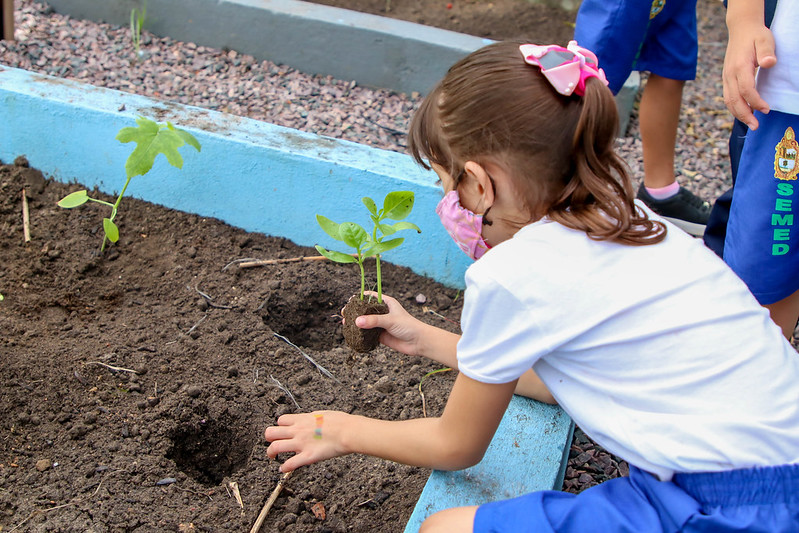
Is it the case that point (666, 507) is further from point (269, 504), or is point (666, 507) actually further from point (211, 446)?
point (211, 446)

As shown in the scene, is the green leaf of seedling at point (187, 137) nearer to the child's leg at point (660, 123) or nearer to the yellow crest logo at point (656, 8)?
the yellow crest logo at point (656, 8)

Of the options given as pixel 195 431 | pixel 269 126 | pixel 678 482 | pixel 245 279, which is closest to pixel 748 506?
pixel 678 482

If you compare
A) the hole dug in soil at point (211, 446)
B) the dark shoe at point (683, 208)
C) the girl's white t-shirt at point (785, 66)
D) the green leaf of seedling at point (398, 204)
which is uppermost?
the girl's white t-shirt at point (785, 66)

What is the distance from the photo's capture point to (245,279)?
2389 mm

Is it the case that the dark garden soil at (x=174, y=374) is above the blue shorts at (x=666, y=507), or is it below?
below

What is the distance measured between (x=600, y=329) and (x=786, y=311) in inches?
49.5

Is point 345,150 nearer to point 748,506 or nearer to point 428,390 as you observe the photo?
point 428,390

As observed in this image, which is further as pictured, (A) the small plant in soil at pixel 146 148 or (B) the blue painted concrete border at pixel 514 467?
(A) the small plant in soil at pixel 146 148

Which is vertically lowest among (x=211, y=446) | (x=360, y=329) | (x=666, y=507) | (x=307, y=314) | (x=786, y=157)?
(x=211, y=446)

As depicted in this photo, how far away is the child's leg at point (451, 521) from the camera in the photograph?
1378 mm

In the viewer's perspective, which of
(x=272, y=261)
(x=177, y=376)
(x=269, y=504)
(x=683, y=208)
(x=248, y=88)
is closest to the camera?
(x=269, y=504)

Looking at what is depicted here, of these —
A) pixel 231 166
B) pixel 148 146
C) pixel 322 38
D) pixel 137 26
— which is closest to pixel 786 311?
pixel 231 166

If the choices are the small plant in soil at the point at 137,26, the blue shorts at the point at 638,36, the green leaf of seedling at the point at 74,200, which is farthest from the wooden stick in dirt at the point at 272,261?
Answer: the small plant in soil at the point at 137,26

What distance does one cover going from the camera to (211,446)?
1915 millimetres
